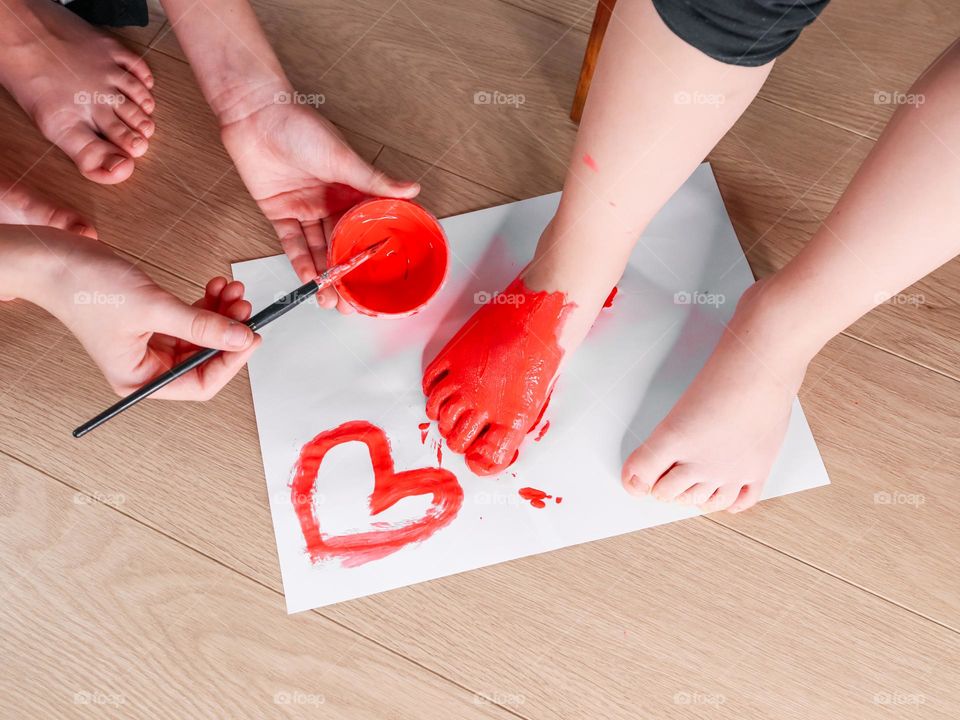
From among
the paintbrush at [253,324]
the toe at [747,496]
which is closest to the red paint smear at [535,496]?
the toe at [747,496]

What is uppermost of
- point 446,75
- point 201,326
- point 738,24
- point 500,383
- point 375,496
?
point 738,24

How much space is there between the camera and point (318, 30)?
41.0 inches

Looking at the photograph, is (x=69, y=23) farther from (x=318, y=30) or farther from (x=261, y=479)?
(x=261, y=479)

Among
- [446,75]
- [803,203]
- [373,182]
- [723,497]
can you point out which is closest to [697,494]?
[723,497]

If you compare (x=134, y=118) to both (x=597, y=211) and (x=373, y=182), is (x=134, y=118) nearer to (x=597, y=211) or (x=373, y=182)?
(x=373, y=182)

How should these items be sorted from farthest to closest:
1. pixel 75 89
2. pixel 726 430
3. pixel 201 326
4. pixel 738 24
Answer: pixel 75 89
pixel 726 430
pixel 201 326
pixel 738 24

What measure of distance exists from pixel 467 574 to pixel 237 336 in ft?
1.21

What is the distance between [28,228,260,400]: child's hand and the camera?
761 millimetres

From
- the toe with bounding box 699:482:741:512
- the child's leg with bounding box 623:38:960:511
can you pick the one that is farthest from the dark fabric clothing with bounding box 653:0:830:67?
the toe with bounding box 699:482:741:512

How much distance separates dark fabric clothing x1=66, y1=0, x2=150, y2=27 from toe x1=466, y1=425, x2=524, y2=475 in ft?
2.31

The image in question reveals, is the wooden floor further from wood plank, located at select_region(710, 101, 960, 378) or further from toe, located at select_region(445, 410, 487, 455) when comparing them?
toe, located at select_region(445, 410, 487, 455)

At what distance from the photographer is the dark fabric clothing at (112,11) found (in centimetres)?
99

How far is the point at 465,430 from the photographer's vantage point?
897 millimetres

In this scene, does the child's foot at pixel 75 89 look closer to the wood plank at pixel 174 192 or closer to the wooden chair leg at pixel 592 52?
the wood plank at pixel 174 192
